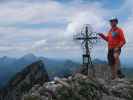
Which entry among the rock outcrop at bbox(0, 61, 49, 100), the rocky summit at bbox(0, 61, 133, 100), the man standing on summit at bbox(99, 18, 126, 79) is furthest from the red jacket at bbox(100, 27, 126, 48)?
the rock outcrop at bbox(0, 61, 49, 100)

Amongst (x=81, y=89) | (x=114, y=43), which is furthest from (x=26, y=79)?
(x=81, y=89)

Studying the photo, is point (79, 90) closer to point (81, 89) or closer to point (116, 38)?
point (81, 89)

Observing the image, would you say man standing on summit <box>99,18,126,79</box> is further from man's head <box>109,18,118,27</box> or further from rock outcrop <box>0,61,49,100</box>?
rock outcrop <box>0,61,49,100</box>

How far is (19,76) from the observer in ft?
273

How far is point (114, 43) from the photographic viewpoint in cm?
2661

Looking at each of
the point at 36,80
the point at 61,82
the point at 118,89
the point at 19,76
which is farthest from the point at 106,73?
the point at 19,76

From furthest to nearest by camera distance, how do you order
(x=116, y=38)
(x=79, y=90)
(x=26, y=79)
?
(x=26, y=79) < (x=116, y=38) < (x=79, y=90)

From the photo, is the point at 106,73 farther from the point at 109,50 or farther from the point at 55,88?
the point at 55,88

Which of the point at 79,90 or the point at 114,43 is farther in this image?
the point at 114,43

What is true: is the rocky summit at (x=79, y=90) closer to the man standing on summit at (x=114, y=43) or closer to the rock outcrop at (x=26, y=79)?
the man standing on summit at (x=114, y=43)

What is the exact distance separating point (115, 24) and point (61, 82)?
6199mm

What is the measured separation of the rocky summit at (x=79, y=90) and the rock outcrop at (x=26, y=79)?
51027 mm

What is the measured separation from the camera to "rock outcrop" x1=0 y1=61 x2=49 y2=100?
77500 mm

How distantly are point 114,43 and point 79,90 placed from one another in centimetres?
563
